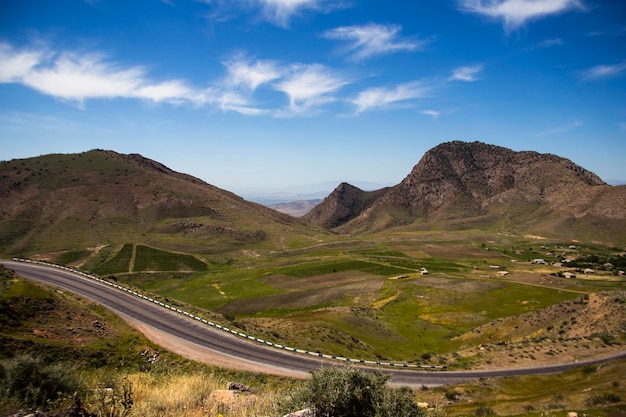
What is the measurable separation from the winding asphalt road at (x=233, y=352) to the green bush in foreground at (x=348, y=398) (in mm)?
20345

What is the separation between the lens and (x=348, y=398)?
31.7 feet

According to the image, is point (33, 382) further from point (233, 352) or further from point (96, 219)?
point (96, 219)

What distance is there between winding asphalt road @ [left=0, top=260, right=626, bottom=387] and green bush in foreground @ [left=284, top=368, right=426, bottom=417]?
66.7 ft

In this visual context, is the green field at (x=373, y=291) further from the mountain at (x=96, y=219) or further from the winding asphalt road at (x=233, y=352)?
the mountain at (x=96, y=219)

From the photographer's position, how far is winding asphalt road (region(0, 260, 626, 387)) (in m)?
36.1

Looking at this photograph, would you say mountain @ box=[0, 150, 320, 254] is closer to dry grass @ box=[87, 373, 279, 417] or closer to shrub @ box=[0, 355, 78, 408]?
shrub @ box=[0, 355, 78, 408]

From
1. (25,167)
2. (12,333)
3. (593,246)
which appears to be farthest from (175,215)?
(593,246)

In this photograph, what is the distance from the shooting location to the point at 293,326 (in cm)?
5747

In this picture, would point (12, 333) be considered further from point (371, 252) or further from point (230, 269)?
point (371, 252)

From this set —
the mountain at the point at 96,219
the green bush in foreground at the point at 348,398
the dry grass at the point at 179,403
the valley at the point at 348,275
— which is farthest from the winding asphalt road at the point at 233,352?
the mountain at the point at 96,219

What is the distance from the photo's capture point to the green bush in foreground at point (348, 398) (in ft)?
31.0

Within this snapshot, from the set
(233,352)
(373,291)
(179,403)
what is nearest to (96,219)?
(373,291)

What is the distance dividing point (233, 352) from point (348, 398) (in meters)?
32.6

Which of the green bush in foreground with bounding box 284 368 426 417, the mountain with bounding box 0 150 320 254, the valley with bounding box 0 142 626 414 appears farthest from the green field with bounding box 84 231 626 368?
the green bush in foreground with bounding box 284 368 426 417
